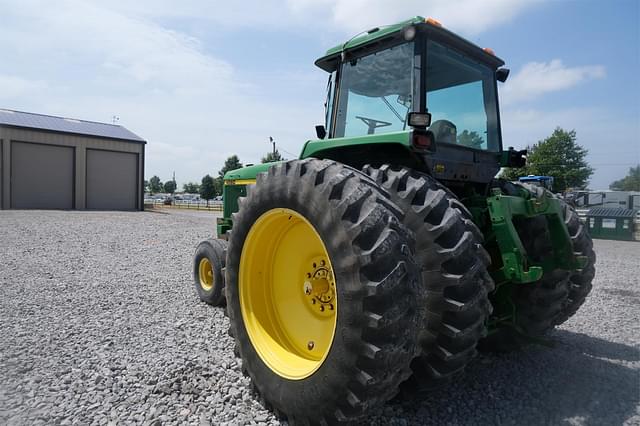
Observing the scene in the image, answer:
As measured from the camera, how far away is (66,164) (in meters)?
23.2

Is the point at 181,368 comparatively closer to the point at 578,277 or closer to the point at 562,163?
the point at 578,277

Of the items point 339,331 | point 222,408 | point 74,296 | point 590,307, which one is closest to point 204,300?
point 74,296

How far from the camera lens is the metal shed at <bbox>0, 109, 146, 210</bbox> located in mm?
21609

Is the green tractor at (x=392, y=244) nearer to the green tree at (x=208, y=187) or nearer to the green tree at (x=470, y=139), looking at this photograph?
the green tree at (x=470, y=139)

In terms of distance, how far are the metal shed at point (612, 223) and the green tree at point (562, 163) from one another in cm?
1588

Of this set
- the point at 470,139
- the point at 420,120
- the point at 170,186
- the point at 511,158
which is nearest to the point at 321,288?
the point at 420,120

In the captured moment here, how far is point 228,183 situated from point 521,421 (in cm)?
466

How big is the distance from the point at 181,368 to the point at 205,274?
237 centimetres

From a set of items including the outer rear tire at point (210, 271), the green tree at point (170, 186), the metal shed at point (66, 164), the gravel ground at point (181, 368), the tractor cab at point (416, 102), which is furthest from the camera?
the green tree at point (170, 186)

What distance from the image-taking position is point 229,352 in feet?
12.0

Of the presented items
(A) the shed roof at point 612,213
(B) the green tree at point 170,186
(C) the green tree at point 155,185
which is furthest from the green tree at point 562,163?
(C) the green tree at point 155,185

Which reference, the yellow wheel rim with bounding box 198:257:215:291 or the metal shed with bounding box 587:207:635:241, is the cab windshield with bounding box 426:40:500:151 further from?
the metal shed with bounding box 587:207:635:241

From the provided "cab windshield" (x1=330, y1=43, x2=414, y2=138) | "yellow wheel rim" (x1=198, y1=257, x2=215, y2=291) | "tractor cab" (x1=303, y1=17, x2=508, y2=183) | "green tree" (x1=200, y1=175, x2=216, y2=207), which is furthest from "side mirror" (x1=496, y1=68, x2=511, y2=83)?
"green tree" (x1=200, y1=175, x2=216, y2=207)

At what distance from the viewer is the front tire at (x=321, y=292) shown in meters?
2.12
